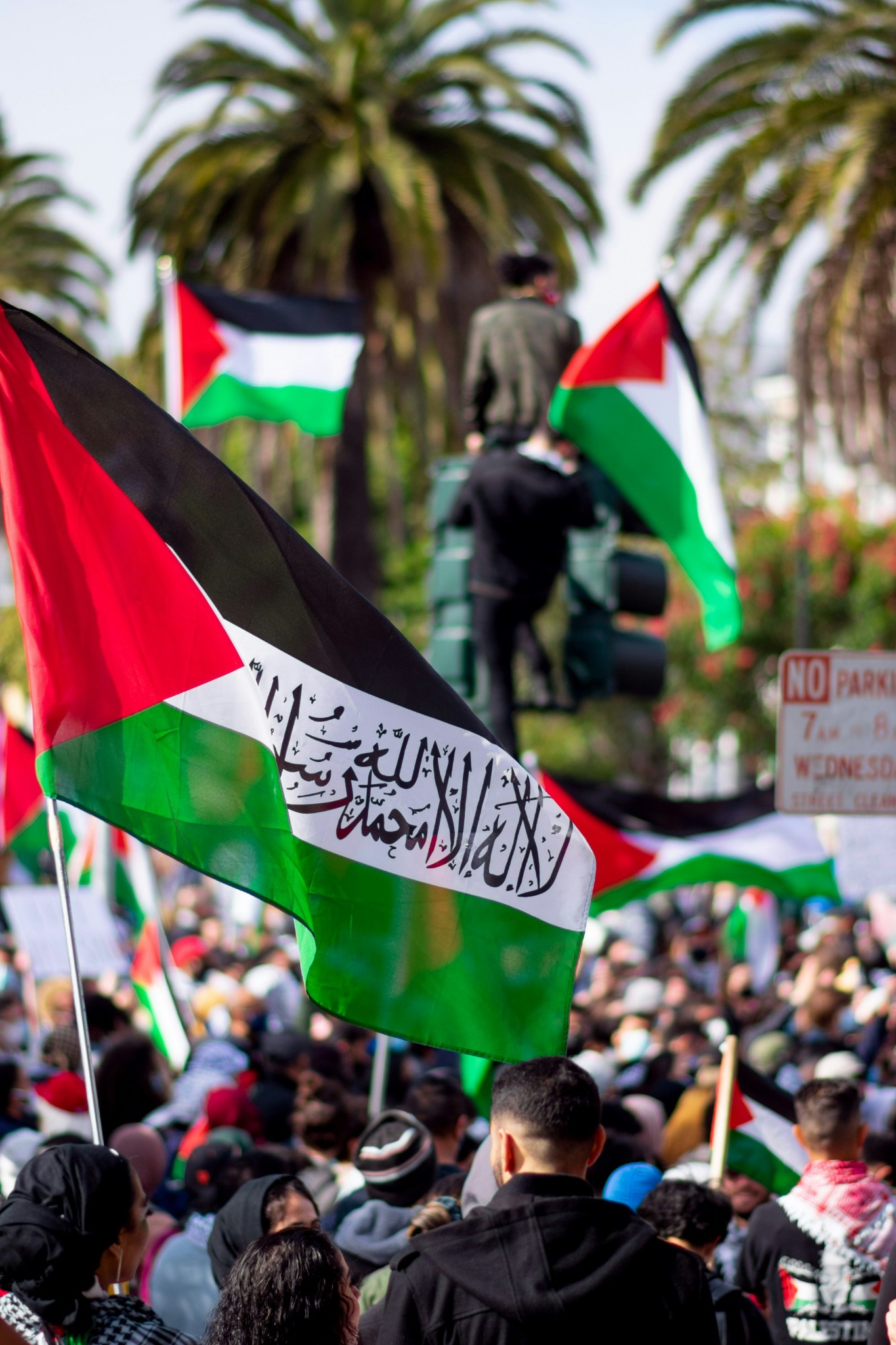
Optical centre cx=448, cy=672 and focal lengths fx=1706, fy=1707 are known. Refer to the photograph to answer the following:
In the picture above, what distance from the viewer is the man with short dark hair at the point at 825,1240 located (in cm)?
407

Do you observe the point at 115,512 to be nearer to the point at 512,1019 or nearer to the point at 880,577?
the point at 512,1019

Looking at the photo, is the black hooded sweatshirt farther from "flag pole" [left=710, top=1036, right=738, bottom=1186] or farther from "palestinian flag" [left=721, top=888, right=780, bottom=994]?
"palestinian flag" [left=721, top=888, right=780, bottom=994]

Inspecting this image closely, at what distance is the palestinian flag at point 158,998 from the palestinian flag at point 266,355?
3.95m

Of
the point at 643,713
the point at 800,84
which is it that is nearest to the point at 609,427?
the point at 800,84

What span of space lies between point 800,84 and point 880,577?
55.5 ft

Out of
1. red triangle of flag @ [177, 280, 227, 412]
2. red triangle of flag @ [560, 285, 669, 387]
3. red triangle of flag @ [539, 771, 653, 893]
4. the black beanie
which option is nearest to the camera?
the black beanie

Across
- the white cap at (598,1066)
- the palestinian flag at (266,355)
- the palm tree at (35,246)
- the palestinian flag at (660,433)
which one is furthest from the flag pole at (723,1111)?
the palm tree at (35,246)

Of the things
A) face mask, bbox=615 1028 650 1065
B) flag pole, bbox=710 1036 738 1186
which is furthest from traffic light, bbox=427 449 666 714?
flag pole, bbox=710 1036 738 1186

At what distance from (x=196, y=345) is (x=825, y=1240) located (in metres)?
8.79

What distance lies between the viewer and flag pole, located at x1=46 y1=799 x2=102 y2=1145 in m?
3.53

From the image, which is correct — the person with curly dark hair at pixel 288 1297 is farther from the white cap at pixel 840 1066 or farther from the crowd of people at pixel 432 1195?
the white cap at pixel 840 1066

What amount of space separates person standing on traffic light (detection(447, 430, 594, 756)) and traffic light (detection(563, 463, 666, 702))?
155mm

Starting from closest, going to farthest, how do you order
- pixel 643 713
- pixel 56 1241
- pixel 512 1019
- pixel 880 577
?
pixel 56 1241
pixel 512 1019
pixel 880 577
pixel 643 713

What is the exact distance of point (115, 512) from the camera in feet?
13.6
